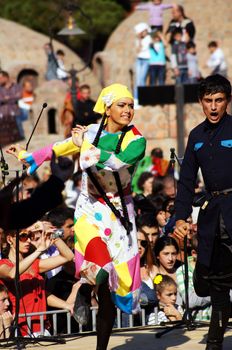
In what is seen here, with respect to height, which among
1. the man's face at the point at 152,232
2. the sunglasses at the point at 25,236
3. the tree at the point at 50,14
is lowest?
the man's face at the point at 152,232

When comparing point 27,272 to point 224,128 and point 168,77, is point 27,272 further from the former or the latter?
point 168,77

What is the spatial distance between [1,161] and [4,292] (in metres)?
1.06

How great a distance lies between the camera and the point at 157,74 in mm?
27688

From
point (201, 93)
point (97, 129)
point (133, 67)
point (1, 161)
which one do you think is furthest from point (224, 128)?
point (133, 67)

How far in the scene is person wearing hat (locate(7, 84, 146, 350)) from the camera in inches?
395

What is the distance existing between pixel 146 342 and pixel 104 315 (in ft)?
3.62

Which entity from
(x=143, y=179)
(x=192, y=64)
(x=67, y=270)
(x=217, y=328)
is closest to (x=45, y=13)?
(x=192, y=64)

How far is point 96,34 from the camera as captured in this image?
181 ft

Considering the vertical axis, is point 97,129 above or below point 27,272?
above

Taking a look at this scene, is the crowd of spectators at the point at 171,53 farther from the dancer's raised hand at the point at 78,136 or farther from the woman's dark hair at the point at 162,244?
the dancer's raised hand at the point at 78,136

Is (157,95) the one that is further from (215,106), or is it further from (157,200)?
(215,106)

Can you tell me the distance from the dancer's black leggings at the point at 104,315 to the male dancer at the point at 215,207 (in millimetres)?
664

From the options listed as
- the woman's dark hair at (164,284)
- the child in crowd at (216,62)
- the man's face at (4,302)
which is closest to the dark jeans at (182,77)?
the child in crowd at (216,62)

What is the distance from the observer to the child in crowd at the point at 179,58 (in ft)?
88.6
